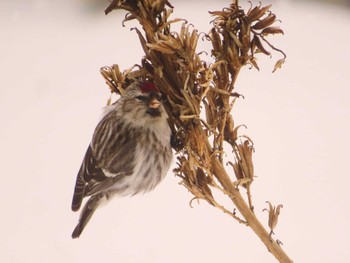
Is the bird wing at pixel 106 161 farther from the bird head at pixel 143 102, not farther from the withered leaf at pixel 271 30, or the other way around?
the withered leaf at pixel 271 30

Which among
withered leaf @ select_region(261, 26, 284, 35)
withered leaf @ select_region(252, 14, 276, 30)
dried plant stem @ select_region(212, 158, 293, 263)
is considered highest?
withered leaf @ select_region(252, 14, 276, 30)

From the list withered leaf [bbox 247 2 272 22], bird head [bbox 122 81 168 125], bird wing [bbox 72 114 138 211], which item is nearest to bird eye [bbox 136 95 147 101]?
bird head [bbox 122 81 168 125]

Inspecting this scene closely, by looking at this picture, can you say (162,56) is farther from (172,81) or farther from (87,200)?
(87,200)

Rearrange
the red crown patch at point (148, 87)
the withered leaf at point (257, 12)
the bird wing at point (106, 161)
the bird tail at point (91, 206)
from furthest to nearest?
the bird tail at point (91, 206) < the bird wing at point (106, 161) < the red crown patch at point (148, 87) < the withered leaf at point (257, 12)

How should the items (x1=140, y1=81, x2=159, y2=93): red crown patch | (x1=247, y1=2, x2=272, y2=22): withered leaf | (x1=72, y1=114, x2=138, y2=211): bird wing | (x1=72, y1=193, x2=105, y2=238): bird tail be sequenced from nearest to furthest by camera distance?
(x1=247, y1=2, x2=272, y2=22): withered leaf
(x1=140, y1=81, x2=159, y2=93): red crown patch
(x1=72, y1=114, x2=138, y2=211): bird wing
(x1=72, y1=193, x2=105, y2=238): bird tail

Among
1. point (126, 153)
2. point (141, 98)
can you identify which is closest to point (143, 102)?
point (141, 98)

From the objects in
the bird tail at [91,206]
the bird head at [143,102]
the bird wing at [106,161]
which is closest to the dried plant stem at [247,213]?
the bird head at [143,102]

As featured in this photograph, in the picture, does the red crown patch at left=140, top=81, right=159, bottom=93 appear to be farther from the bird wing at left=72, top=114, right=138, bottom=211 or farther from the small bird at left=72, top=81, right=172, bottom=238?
the bird wing at left=72, top=114, right=138, bottom=211
